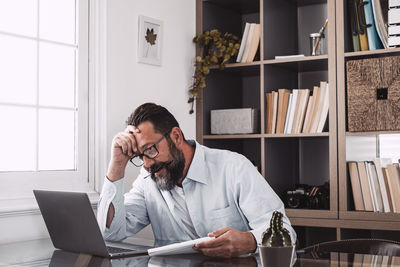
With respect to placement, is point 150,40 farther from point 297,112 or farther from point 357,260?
point 357,260

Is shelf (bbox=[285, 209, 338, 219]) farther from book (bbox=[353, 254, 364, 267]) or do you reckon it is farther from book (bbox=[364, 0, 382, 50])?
book (bbox=[353, 254, 364, 267])

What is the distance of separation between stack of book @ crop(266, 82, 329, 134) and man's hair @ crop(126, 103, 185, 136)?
44.0 inches

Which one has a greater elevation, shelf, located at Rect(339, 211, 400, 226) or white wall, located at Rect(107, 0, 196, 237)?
white wall, located at Rect(107, 0, 196, 237)

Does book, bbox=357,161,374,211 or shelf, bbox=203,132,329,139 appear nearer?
book, bbox=357,161,374,211

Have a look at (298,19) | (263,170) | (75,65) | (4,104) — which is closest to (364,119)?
(263,170)

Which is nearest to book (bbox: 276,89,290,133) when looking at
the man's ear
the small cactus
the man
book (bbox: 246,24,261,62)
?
book (bbox: 246,24,261,62)

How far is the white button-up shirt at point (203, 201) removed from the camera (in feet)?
7.31

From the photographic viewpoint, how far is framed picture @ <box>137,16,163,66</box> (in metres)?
3.11

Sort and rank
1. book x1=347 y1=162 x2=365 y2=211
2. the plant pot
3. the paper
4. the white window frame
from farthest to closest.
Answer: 1. book x1=347 y1=162 x2=365 y2=211
2. the white window frame
3. the paper
4. the plant pot

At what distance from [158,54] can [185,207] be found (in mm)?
1129

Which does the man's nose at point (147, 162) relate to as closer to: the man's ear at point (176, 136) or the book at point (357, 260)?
the man's ear at point (176, 136)

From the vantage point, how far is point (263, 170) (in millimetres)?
3346

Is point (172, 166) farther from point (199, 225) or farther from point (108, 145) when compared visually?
point (108, 145)

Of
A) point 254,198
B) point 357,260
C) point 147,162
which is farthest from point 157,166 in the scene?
point 357,260
